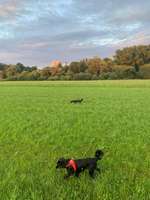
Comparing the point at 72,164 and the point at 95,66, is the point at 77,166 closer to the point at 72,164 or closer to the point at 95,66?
the point at 72,164

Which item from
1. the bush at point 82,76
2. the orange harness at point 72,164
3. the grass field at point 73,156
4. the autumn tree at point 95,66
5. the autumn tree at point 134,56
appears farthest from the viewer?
the autumn tree at point 134,56

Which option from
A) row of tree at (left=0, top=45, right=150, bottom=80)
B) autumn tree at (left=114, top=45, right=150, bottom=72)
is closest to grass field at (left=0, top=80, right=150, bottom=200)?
row of tree at (left=0, top=45, right=150, bottom=80)

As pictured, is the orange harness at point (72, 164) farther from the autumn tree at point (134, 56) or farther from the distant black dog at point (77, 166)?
the autumn tree at point (134, 56)

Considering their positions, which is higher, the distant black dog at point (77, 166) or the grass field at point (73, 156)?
the distant black dog at point (77, 166)

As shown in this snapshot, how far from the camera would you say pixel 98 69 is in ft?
335

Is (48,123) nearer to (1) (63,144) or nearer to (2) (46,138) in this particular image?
(2) (46,138)

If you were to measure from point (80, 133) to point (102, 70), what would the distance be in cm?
9299

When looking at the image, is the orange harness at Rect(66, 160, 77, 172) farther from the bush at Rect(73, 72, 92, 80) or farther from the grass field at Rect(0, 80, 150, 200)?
the bush at Rect(73, 72, 92, 80)

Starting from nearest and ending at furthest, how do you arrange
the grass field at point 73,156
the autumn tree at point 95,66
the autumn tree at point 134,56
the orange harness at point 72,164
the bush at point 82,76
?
the grass field at point 73,156 < the orange harness at point 72,164 < the bush at point 82,76 < the autumn tree at point 95,66 < the autumn tree at point 134,56

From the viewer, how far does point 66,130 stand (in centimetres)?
1033

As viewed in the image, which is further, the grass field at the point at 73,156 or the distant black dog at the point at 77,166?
the distant black dog at the point at 77,166

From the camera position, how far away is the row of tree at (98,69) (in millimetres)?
97438

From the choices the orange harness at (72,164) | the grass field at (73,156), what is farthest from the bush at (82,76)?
the orange harness at (72,164)

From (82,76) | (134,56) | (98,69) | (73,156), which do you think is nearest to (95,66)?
(98,69)
